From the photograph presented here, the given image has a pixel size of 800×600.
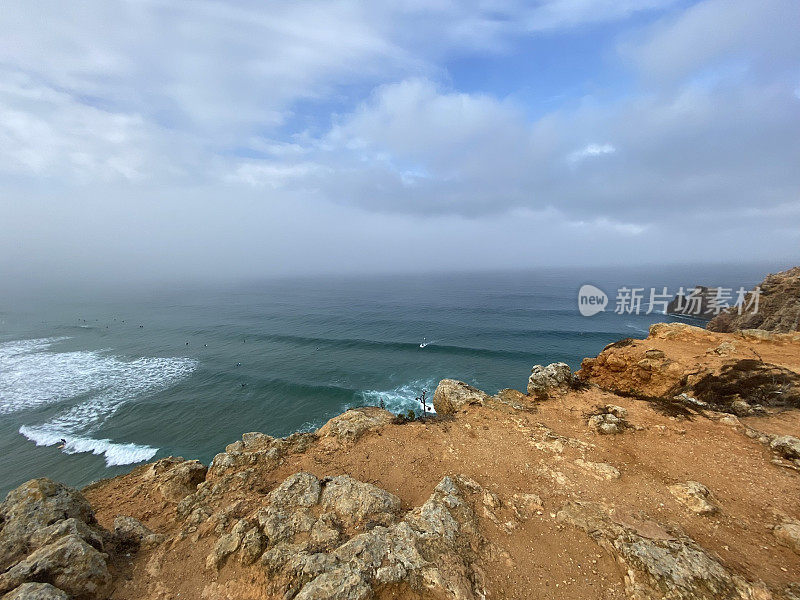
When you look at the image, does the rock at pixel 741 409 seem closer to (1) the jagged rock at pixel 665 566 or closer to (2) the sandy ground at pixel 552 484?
(2) the sandy ground at pixel 552 484

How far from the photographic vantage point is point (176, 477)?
10.8 m

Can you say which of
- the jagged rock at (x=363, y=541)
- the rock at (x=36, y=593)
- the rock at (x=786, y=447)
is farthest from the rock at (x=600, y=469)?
the rock at (x=36, y=593)

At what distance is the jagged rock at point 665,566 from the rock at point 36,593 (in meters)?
11.2

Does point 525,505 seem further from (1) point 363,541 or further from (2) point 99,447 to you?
(2) point 99,447

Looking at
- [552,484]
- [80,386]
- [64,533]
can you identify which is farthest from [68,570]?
[80,386]

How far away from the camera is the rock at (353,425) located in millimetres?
13062

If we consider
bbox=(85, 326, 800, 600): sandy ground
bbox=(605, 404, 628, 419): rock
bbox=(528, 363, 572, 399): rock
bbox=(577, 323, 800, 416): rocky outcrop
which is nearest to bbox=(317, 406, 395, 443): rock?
bbox=(85, 326, 800, 600): sandy ground

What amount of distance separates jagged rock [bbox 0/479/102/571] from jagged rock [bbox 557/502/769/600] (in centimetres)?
1227

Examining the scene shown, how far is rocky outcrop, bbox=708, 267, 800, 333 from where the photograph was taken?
124ft

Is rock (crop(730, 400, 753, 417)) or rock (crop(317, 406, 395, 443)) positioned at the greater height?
rock (crop(730, 400, 753, 417))

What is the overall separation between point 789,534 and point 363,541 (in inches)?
412

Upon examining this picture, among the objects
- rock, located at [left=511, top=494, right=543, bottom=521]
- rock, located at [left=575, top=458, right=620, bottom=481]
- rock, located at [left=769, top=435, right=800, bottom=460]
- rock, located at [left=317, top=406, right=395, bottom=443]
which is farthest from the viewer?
rock, located at [left=317, top=406, right=395, bottom=443]

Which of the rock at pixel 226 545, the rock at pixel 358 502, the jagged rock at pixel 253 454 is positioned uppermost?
the rock at pixel 358 502

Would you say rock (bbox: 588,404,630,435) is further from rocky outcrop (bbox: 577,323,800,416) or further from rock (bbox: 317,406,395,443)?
rock (bbox: 317,406,395,443)
